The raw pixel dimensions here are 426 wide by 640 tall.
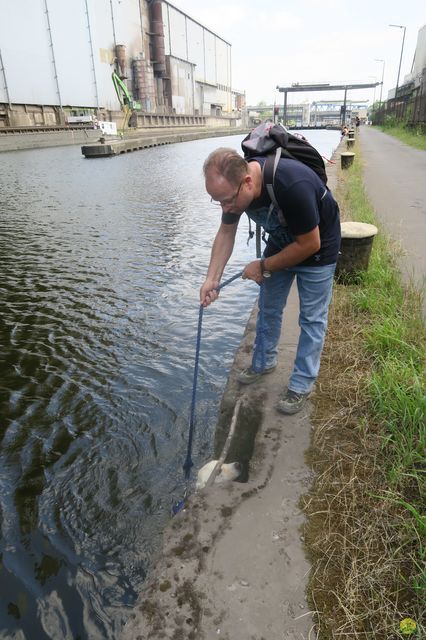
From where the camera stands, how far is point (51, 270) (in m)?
7.75

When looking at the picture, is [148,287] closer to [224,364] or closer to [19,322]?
[19,322]

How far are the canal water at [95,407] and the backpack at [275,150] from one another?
2054mm

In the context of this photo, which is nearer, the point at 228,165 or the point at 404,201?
the point at 228,165

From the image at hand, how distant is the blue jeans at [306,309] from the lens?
2.86 m

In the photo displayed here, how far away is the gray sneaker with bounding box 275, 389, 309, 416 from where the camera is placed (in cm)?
308

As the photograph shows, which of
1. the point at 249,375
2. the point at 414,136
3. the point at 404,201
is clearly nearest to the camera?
the point at 249,375

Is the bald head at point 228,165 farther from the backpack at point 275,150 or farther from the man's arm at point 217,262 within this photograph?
the man's arm at point 217,262

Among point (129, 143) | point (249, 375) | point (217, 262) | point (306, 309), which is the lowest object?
point (249, 375)

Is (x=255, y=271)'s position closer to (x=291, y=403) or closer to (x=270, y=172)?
(x=270, y=172)

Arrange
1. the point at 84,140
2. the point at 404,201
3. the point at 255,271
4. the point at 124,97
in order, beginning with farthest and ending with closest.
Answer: the point at 124,97 < the point at 84,140 < the point at 404,201 < the point at 255,271

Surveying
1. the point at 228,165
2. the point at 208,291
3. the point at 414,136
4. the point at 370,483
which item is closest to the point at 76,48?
the point at 414,136

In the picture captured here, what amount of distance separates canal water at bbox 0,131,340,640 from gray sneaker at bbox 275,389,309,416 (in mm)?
688

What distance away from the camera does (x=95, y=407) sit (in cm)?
402

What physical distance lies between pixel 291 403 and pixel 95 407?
1873 millimetres
